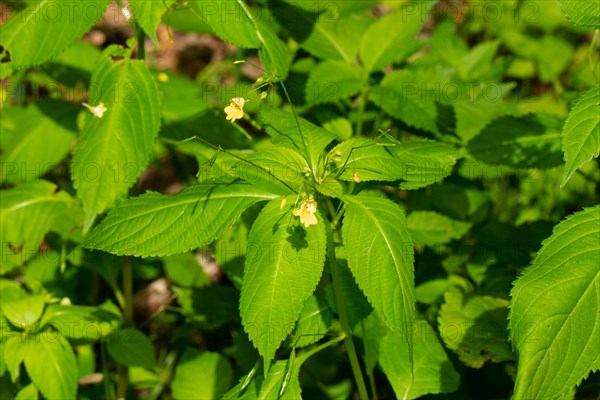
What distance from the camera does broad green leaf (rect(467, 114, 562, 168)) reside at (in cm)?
269

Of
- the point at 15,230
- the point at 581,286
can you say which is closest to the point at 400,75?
the point at 581,286

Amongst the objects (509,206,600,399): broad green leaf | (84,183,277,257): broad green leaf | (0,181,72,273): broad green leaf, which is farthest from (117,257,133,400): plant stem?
(509,206,600,399): broad green leaf

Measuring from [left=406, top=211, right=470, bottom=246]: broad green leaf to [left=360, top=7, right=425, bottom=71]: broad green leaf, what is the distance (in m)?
0.69

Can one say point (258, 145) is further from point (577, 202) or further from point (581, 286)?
point (577, 202)

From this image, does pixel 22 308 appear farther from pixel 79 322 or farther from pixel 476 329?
pixel 476 329

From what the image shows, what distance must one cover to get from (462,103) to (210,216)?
5.65 ft

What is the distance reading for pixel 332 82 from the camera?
293 cm

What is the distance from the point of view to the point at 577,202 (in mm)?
3854

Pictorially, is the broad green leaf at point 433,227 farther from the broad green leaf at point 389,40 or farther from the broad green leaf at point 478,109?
the broad green leaf at point 389,40

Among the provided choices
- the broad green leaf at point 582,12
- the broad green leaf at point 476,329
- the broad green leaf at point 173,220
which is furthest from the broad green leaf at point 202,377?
the broad green leaf at point 582,12

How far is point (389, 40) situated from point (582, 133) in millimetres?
1402

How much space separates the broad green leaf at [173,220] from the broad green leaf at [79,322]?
76 centimetres

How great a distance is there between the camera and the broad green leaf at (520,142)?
2.69m

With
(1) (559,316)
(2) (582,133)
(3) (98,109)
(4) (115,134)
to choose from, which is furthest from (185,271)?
(2) (582,133)
